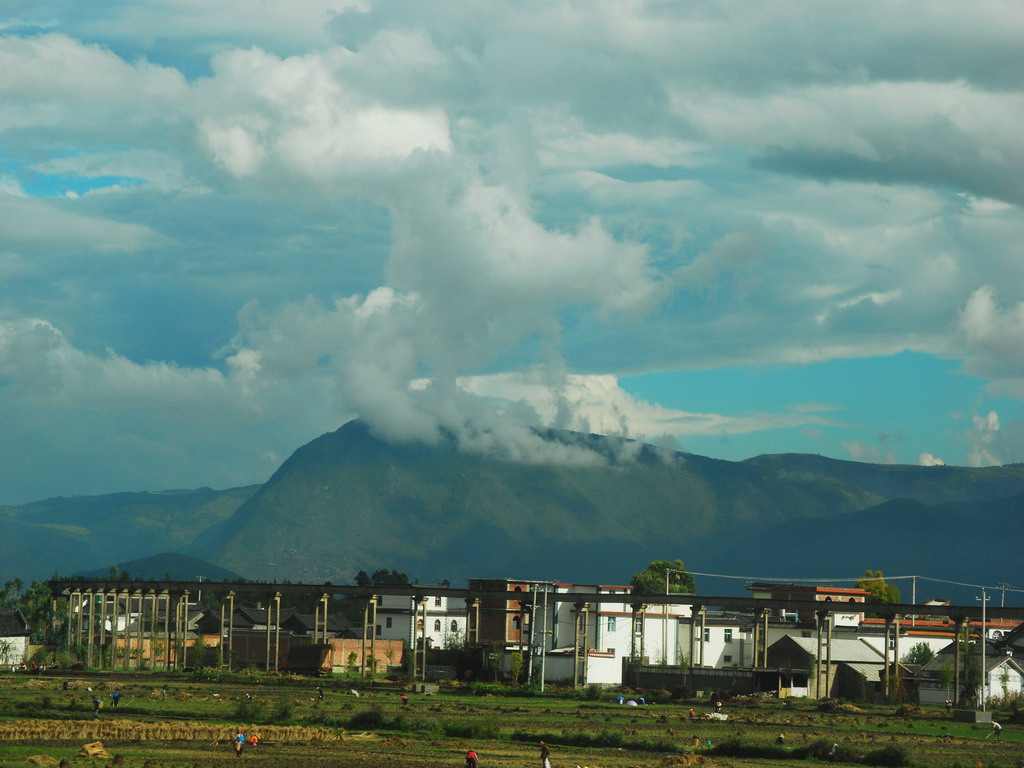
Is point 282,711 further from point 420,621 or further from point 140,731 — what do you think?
point 420,621

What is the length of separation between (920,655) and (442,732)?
7496 centimetres

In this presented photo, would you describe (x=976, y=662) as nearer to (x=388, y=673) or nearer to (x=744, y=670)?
(x=744, y=670)

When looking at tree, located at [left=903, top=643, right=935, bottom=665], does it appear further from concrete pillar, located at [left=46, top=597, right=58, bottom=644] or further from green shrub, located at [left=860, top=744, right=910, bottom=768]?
concrete pillar, located at [left=46, top=597, right=58, bottom=644]

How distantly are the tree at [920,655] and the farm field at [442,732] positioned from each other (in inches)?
1386

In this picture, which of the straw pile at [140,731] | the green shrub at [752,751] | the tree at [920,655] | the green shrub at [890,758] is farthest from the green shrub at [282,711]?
the tree at [920,655]

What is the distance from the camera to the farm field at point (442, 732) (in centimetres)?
4975

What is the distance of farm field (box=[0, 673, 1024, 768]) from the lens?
4975 cm

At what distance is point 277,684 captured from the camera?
99000mm

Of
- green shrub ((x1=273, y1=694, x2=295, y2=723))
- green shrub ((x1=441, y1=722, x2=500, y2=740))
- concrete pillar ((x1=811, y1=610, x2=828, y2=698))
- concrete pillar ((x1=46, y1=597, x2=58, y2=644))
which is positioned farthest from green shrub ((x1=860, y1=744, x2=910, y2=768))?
concrete pillar ((x1=46, y1=597, x2=58, y2=644))

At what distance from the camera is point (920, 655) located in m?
122

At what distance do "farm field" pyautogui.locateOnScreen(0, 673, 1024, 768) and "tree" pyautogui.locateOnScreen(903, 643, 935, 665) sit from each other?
3521 centimetres

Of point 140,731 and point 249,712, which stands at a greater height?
point 140,731

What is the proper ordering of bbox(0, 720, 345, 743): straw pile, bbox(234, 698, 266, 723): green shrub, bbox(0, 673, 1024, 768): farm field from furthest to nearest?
bbox(234, 698, 266, 723): green shrub < bbox(0, 720, 345, 743): straw pile < bbox(0, 673, 1024, 768): farm field

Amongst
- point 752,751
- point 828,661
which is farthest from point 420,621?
point 752,751
